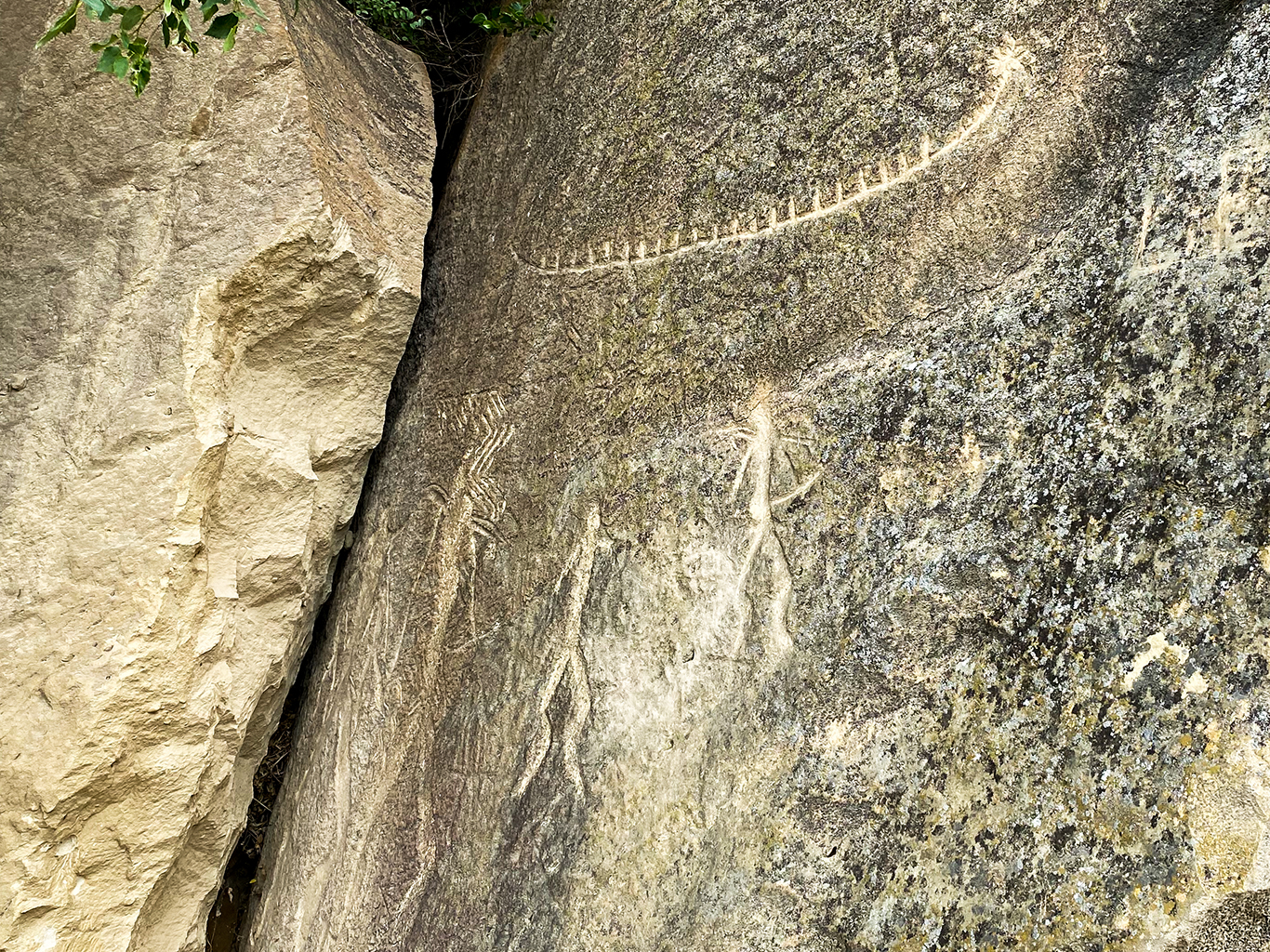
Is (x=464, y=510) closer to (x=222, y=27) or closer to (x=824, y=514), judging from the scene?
(x=824, y=514)

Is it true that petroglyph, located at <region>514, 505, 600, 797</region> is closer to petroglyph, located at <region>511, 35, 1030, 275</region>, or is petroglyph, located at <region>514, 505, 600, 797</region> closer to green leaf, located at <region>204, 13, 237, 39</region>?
petroglyph, located at <region>511, 35, 1030, 275</region>

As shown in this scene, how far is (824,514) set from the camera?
2174 mm

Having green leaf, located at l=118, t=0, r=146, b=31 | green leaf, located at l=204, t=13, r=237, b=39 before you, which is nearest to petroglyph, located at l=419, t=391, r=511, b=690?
green leaf, located at l=204, t=13, r=237, b=39

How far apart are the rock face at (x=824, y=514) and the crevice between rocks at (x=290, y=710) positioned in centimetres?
10

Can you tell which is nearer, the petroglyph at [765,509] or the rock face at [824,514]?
the rock face at [824,514]

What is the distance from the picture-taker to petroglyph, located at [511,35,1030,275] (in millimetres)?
2303

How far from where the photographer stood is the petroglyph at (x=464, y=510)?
278cm

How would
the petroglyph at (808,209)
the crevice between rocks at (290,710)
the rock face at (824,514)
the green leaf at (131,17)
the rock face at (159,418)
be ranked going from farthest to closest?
the crevice between rocks at (290,710) → the rock face at (159,418) → the petroglyph at (808,209) → the green leaf at (131,17) → the rock face at (824,514)

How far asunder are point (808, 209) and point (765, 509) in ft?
2.30

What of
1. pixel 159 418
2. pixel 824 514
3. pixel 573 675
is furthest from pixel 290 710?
pixel 824 514

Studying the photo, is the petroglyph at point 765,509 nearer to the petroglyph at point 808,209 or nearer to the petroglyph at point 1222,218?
the petroglyph at point 808,209

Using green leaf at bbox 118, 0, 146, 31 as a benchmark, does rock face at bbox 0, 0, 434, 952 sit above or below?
below

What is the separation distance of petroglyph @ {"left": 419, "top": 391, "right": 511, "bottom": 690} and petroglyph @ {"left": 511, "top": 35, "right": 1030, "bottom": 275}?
0.43m

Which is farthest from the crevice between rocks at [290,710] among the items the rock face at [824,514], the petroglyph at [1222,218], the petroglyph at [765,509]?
the petroglyph at [1222,218]
